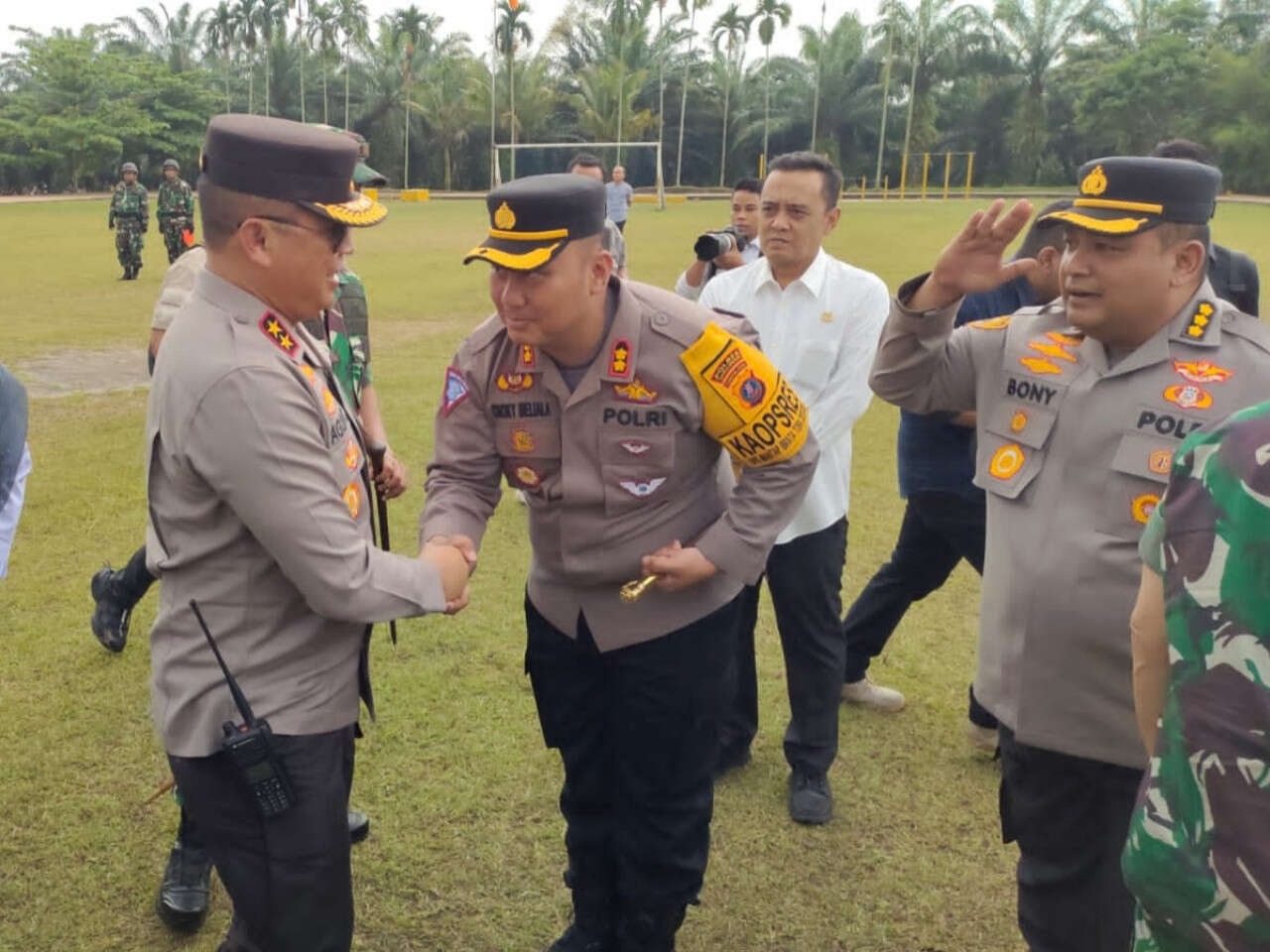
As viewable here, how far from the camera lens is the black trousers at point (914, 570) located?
393 centimetres

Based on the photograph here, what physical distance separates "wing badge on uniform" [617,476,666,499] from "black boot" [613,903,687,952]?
1067 millimetres

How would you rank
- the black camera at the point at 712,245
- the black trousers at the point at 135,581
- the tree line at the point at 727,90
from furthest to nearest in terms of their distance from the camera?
the tree line at the point at 727,90, the black trousers at the point at 135,581, the black camera at the point at 712,245

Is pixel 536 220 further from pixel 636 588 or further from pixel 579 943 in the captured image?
pixel 579 943

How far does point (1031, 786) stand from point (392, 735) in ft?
7.76

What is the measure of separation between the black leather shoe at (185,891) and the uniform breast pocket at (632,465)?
5.36 ft

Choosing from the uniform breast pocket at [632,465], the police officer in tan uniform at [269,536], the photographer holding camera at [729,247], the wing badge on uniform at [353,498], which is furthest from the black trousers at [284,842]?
the photographer holding camera at [729,247]

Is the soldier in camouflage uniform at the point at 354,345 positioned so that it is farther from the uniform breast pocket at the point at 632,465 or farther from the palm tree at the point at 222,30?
the palm tree at the point at 222,30

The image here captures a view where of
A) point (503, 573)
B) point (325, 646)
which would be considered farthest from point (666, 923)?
point (503, 573)

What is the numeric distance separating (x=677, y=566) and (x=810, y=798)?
1500 mm

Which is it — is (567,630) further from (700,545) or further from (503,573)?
(503,573)

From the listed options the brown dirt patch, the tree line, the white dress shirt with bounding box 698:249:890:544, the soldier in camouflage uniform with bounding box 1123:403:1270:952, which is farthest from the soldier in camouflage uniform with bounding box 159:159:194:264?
the tree line

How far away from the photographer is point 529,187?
2.37 metres

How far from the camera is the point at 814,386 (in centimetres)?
372

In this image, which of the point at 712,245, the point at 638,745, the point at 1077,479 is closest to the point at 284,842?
the point at 638,745
